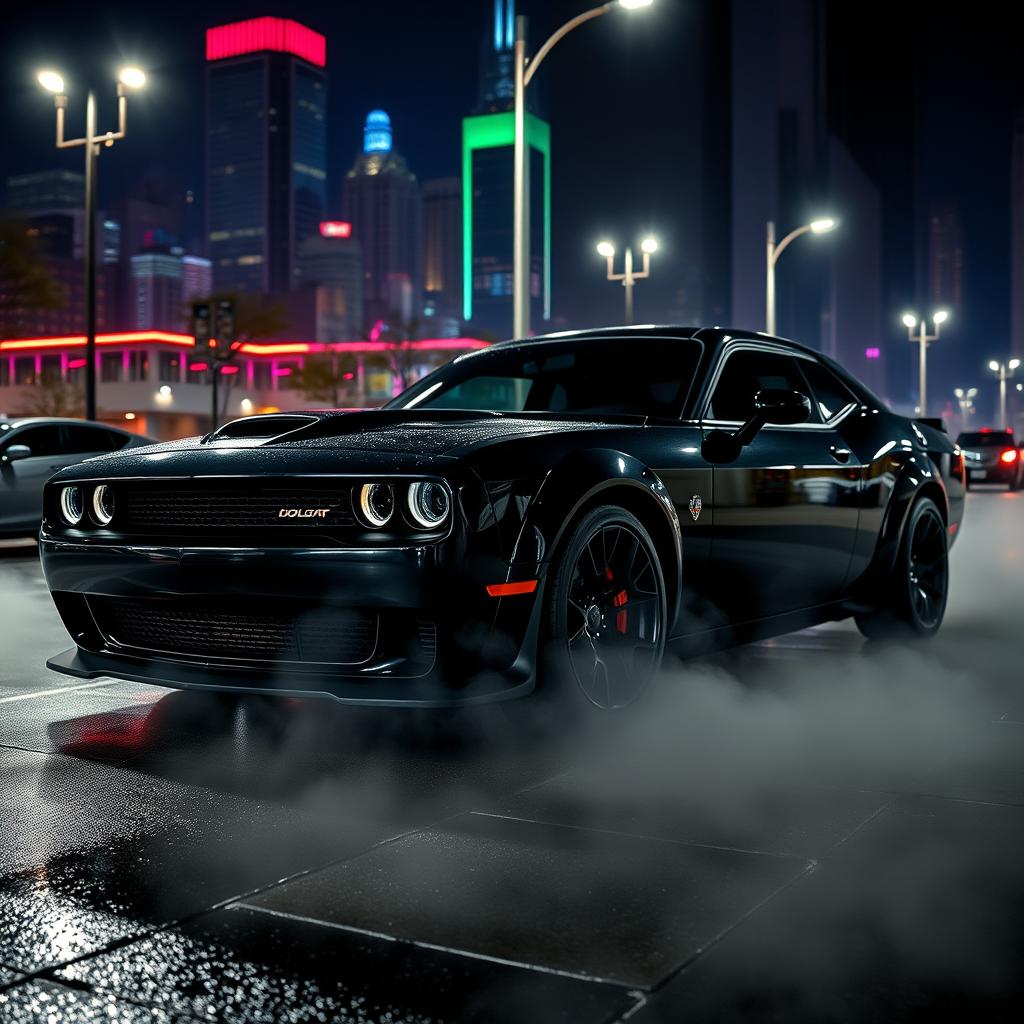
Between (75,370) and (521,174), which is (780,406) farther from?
(75,370)

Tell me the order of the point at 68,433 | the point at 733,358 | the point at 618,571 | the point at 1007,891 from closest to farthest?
1. the point at 1007,891
2. the point at 618,571
3. the point at 733,358
4. the point at 68,433

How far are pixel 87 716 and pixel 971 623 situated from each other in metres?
5.05

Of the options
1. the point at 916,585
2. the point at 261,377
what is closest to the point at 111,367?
the point at 261,377

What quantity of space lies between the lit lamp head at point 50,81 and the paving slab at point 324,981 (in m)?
22.9

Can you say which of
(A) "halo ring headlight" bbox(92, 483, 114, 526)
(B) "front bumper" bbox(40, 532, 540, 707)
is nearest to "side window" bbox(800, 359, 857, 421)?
(B) "front bumper" bbox(40, 532, 540, 707)

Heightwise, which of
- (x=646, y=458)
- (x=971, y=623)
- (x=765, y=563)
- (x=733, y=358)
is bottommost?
(x=971, y=623)

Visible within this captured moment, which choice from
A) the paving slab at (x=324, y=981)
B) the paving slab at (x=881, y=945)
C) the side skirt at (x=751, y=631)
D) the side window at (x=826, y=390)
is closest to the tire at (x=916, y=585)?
the side skirt at (x=751, y=631)

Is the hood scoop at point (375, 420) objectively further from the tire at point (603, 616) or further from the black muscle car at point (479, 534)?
the tire at point (603, 616)

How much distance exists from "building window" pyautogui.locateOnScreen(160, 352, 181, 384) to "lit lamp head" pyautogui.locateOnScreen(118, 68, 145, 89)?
224ft

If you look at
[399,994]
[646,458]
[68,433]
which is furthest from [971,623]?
[68,433]

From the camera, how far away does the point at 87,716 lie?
5016 millimetres

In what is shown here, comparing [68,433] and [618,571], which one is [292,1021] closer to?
[618,571]

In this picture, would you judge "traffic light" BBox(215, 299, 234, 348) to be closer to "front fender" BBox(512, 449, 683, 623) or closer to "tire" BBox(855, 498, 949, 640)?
"tire" BBox(855, 498, 949, 640)

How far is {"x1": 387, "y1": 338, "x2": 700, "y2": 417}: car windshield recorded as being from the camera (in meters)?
5.30
